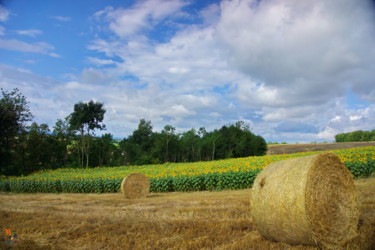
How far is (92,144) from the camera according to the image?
45.8 meters

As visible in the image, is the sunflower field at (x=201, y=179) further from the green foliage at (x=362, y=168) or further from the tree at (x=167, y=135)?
the tree at (x=167, y=135)

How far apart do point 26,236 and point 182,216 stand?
3.24 meters

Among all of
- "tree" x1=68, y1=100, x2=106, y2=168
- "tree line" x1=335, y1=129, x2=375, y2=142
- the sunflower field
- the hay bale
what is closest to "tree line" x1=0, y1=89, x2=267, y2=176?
"tree" x1=68, y1=100, x2=106, y2=168

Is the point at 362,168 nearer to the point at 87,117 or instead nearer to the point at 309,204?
the point at 309,204

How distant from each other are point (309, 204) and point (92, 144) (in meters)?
44.8

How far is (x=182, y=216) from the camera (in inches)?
269

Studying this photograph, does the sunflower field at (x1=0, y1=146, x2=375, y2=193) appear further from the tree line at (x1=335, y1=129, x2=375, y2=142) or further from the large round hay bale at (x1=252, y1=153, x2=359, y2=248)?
the tree line at (x1=335, y1=129, x2=375, y2=142)

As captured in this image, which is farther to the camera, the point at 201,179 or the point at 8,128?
the point at 8,128

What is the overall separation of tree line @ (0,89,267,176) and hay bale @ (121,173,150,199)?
21.5 m

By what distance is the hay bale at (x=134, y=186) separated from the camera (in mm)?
14070

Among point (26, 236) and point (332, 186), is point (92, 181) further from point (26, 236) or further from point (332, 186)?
point (332, 186)

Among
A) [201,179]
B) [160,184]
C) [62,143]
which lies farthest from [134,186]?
[62,143]

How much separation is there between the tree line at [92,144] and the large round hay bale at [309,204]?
3114 centimetres

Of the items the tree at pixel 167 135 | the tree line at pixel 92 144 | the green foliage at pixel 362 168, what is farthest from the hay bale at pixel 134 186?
the tree at pixel 167 135
